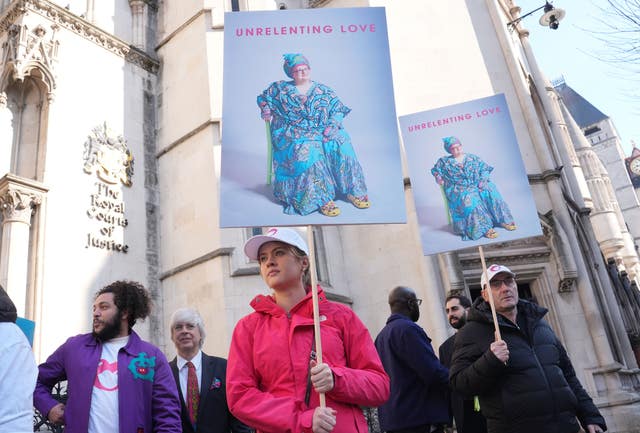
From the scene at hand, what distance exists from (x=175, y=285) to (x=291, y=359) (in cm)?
852

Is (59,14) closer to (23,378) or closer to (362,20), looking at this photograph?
(362,20)

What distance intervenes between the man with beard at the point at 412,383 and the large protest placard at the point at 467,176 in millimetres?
996

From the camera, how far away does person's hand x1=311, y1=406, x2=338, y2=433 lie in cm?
192

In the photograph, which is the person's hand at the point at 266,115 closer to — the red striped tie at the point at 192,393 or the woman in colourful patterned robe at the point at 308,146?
the woman in colourful patterned robe at the point at 308,146

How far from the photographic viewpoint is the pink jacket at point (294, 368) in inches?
82.0

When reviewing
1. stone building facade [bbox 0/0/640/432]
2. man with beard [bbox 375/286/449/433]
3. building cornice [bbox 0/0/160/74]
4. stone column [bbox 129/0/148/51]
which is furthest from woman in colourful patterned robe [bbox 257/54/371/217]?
stone column [bbox 129/0/148/51]

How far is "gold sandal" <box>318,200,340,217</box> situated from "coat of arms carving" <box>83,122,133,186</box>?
332 inches

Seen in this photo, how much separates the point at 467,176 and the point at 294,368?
119 inches

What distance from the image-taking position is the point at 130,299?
3123 millimetres

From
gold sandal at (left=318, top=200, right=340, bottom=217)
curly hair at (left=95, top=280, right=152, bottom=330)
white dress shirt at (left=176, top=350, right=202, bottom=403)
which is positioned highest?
gold sandal at (left=318, top=200, right=340, bottom=217)

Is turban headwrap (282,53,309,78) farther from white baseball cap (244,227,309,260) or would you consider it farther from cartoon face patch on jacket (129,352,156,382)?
cartoon face patch on jacket (129,352,156,382)

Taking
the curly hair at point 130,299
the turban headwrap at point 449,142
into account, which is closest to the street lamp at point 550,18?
the turban headwrap at point 449,142

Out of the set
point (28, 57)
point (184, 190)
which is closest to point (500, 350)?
point (184, 190)

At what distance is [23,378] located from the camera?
2.01 m
